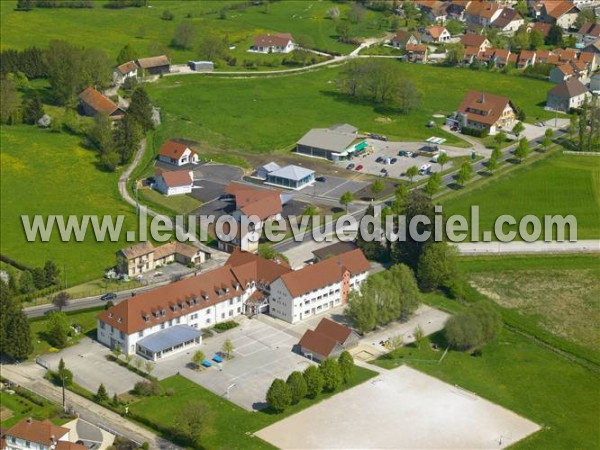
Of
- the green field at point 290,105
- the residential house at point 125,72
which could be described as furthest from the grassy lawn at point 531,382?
the residential house at point 125,72

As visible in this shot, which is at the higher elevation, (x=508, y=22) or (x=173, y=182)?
(x=508, y=22)

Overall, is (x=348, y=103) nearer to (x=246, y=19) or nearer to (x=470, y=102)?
(x=470, y=102)

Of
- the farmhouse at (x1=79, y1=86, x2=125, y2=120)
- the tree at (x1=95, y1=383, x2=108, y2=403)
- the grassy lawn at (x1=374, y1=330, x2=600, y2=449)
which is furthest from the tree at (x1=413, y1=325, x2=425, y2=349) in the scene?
the farmhouse at (x1=79, y1=86, x2=125, y2=120)

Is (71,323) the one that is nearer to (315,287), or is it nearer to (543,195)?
(315,287)

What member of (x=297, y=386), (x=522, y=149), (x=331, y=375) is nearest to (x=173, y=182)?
(x=522, y=149)

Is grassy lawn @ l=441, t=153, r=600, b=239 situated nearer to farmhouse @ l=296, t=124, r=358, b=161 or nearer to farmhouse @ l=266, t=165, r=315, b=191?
farmhouse @ l=266, t=165, r=315, b=191
